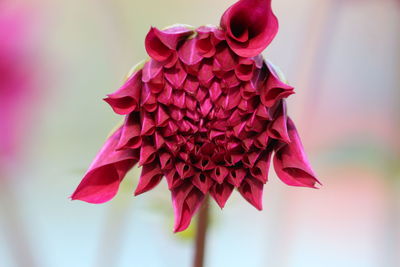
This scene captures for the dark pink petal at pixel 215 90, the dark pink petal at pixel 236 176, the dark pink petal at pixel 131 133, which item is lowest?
the dark pink petal at pixel 236 176

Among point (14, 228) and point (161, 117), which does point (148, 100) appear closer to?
point (161, 117)

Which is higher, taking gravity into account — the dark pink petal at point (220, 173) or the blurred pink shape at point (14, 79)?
the blurred pink shape at point (14, 79)

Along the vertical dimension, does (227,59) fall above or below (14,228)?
above

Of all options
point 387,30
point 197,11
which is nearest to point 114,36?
point 197,11

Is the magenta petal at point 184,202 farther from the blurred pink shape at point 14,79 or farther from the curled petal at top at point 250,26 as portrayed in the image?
the blurred pink shape at point 14,79

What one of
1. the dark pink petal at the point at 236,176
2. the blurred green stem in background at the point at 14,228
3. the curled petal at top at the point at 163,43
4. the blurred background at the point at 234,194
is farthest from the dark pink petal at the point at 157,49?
the blurred green stem in background at the point at 14,228

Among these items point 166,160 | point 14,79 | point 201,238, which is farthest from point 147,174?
Answer: point 14,79
